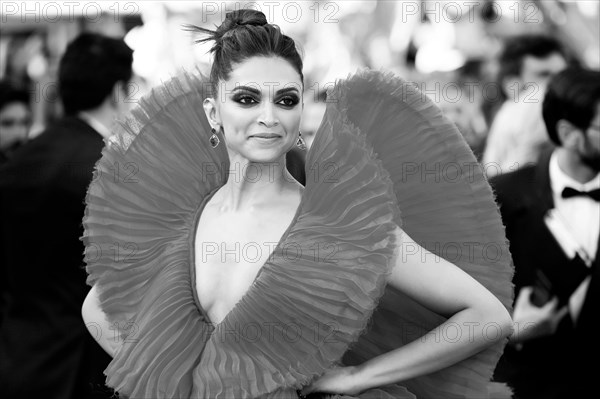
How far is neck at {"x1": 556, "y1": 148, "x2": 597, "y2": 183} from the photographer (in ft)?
14.6

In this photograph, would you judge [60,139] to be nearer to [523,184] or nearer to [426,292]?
[523,184]

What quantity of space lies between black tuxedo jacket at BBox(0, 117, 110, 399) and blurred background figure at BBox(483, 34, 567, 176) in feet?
6.90

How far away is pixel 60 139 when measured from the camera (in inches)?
172

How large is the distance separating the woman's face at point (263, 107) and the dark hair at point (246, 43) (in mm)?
24

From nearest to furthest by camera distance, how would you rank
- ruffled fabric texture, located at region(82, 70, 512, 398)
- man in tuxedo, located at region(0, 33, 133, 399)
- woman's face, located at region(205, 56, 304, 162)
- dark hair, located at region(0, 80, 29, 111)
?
ruffled fabric texture, located at region(82, 70, 512, 398), woman's face, located at region(205, 56, 304, 162), man in tuxedo, located at region(0, 33, 133, 399), dark hair, located at region(0, 80, 29, 111)

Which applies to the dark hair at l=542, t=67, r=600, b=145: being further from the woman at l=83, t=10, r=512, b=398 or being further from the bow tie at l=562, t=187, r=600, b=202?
the woman at l=83, t=10, r=512, b=398

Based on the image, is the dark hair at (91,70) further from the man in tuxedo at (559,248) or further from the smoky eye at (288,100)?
the smoky eye at (288,100)

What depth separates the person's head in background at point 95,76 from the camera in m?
4.44

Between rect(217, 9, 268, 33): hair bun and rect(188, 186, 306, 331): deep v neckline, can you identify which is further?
rect(217, 9, 268, 33): hair bun

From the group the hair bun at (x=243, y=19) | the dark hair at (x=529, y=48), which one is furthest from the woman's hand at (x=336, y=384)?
the dark hair at (x=529, y=48)

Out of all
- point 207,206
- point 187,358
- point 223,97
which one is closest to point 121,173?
point 207,206

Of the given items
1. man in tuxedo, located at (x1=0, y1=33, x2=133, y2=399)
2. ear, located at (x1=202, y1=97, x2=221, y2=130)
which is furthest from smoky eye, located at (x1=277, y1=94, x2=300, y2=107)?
man in tuxedo, located at (x1=0, y1=33, x2=133, y2=399)

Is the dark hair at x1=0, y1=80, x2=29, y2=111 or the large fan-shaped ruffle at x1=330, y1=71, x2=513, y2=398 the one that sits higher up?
the large fan-shaped ruffle at x1=330, y1=71, x2=513, y2=398

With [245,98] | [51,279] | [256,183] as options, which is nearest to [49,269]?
[51,279]
